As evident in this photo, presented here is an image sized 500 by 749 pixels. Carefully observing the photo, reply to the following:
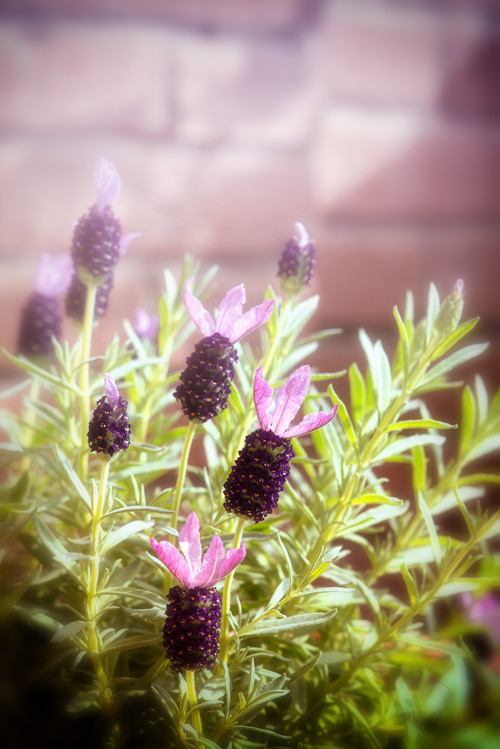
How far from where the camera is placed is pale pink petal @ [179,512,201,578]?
0.77 ft

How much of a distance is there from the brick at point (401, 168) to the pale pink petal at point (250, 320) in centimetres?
72

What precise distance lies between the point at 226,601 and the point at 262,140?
A: 2.40 feet

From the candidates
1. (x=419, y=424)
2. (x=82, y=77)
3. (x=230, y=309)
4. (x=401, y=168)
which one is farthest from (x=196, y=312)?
(x=401, y=168)

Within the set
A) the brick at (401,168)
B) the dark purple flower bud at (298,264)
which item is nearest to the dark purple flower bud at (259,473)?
the dark purple flower bud at (298,264)

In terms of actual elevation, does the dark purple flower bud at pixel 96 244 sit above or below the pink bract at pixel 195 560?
above

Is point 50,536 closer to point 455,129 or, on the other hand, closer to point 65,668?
point 65,668

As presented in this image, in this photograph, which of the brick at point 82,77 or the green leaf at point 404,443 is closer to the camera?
the green leaf at point 404,443

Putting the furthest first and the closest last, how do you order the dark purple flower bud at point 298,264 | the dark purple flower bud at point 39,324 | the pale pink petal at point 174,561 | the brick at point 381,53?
1. the brick at point 381,53
2. the dark purple flower bud at point 39,324
3. the dark purple flower bud at point 298,264
4. the pale pink petal at point 174,561

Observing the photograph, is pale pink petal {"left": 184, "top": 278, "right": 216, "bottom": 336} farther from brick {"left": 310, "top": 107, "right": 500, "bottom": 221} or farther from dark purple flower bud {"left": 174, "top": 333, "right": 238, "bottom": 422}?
brick {"left": 310, "top": 107, "right": 500, "bottom": 221}

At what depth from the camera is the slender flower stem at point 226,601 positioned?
0.26 metres

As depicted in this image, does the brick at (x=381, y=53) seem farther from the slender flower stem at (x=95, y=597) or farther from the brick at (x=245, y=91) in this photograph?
the slender flower stem at (x=95, y=597)

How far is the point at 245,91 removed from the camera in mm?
862

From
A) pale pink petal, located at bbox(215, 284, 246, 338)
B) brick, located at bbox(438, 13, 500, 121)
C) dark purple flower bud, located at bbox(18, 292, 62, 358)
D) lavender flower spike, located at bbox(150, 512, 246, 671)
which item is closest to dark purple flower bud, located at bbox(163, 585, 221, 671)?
lavender flower spike, located at bbox(150, 512, 246, 671)

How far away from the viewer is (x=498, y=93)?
1.03 m
